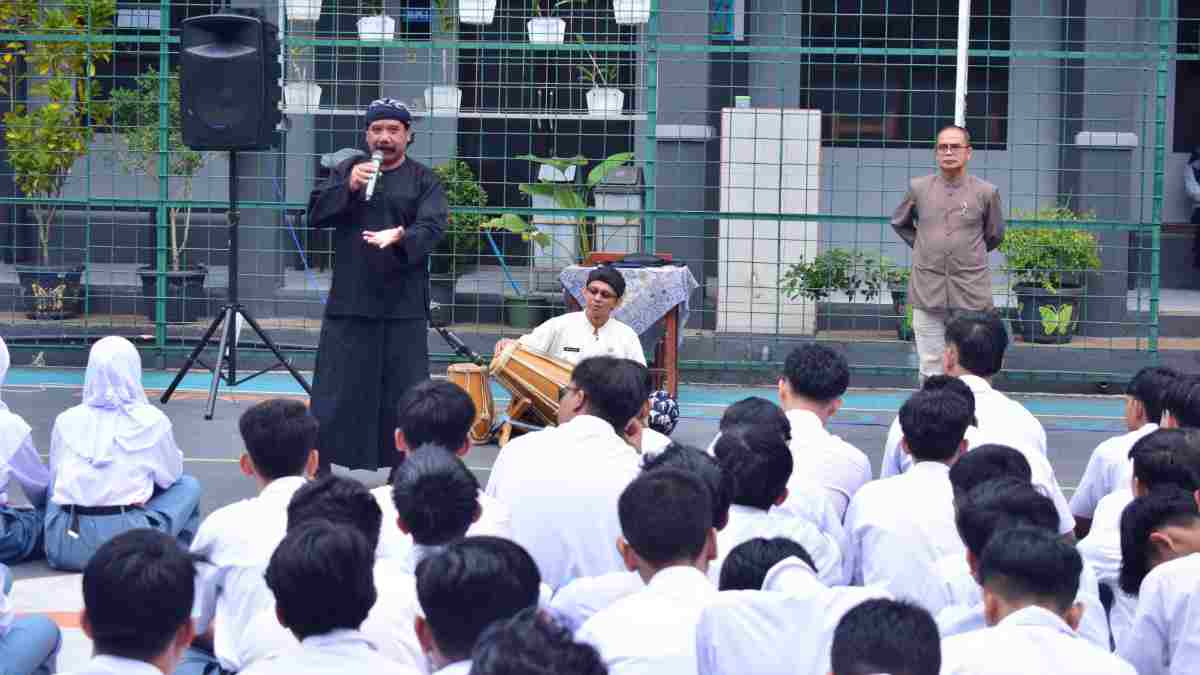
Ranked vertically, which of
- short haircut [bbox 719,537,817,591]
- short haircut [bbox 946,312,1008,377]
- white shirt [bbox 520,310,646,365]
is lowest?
short haircut [bbox 719,537,817,591]

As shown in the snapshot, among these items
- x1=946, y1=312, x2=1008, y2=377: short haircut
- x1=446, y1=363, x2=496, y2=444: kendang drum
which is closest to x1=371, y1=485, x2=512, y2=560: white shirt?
x1=946, y1=312, x2=1008, y2=377: short haircut

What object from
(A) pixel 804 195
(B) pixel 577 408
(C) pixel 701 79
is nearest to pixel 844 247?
(A) pixel 804 195

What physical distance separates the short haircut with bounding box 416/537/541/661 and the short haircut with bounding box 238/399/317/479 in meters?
1.56

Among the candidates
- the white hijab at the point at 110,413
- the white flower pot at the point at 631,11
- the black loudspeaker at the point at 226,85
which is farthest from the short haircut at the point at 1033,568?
the white flower pot at the point at 631,11

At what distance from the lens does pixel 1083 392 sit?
36.7 ft

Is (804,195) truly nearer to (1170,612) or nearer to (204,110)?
(204,110)

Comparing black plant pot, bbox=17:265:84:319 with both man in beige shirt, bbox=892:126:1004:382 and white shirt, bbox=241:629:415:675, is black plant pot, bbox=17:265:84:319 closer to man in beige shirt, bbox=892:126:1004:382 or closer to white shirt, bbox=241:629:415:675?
man in beige shirt, bbox=892:126:1004:382

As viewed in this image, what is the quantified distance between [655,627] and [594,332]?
5012 mm

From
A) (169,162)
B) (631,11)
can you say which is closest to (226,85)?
(631,11)

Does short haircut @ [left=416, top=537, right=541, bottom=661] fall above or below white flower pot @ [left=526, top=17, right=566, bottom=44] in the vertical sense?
below

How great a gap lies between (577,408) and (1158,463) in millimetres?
1688

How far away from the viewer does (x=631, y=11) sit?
37.1ft

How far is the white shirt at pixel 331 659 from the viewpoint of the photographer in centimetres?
307

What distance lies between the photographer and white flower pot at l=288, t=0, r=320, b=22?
11727 mm
